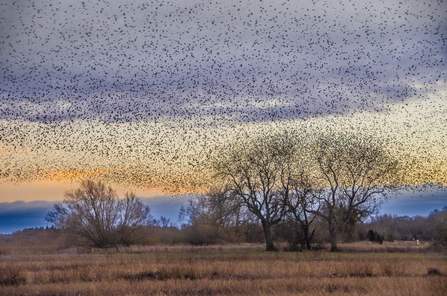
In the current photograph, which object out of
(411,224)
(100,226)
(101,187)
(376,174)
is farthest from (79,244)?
(411,224)

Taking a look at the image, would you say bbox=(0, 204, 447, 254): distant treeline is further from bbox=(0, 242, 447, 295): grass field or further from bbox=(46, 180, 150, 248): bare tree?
bbox=(0, 242, 447, 295): grass field

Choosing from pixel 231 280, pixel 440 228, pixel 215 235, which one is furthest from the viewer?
pixel 215 235

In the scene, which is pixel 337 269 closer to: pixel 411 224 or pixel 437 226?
pixel 437 226

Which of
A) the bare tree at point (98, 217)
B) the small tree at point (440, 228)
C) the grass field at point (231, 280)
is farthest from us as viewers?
the bare tree at point (98, 217)

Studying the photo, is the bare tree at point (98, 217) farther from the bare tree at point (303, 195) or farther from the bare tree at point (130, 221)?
the bare tree at point (303, 195)

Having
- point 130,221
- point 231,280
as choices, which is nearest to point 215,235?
point 130,221

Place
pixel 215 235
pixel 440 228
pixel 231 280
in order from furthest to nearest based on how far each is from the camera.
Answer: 1. pixel 215 235
2. pixel 440 228
3. pixel 231 280

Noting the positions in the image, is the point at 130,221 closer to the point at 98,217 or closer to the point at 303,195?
the point at 98,217

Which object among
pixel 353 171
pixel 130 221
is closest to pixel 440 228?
pixel 353 171

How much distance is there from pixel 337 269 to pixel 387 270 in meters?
2.69

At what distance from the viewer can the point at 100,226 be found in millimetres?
53438

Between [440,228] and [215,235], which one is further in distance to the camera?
[215,235]

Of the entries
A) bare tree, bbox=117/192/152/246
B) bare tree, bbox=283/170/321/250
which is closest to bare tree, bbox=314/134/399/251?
bare tree, bbox=283/170/321/250

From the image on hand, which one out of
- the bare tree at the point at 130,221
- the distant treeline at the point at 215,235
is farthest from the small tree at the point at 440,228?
the bare tree at the point at 130,221
